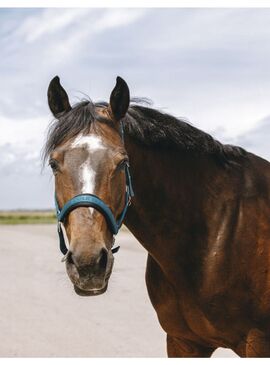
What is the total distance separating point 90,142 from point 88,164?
158 mm

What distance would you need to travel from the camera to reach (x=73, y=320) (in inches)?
348

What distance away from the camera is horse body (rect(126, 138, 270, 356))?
3795mm

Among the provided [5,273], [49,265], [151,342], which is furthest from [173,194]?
[49,265]

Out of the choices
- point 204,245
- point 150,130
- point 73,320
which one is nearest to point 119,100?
point 150,130

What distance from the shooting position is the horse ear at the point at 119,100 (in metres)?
3.50

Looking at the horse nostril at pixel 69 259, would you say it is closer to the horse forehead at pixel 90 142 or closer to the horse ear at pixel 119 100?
the horse forehead at pixel 90 142

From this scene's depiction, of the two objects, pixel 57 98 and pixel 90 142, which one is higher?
pixel 57 98

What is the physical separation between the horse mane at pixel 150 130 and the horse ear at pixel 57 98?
3.3 inches

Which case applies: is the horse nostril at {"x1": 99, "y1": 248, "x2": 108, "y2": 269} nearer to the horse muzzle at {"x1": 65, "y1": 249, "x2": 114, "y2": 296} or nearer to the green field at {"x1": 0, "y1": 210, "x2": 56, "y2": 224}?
the horse muzzle at {"x1": 65, "y1": 249, "x2": 114, "y2": 296}

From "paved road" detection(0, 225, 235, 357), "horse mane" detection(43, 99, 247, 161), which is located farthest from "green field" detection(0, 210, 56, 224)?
"horse mane" detection(43, 99, 247, 161)

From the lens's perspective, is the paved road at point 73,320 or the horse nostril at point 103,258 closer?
the horse nostril at point 103,258

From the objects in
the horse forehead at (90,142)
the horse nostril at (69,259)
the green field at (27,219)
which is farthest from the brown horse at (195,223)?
the green field at (27,219)

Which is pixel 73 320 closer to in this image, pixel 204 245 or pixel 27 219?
pixel 204 245
